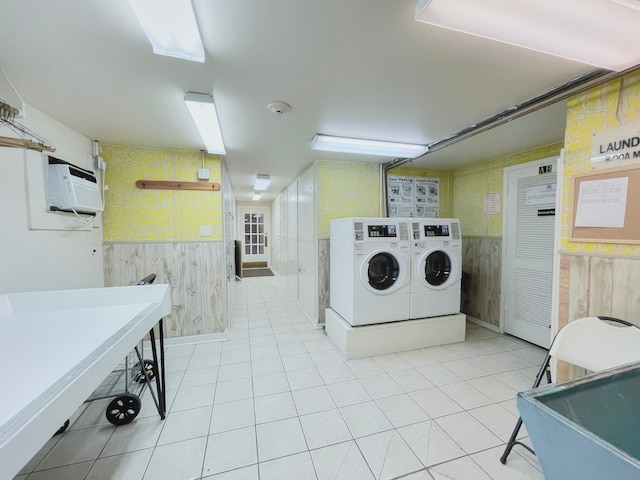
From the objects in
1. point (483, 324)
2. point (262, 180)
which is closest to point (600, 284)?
point (483, 324)

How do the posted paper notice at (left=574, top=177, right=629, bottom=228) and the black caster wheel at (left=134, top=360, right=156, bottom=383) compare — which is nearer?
the posted paper notice at (left=574, top=177, right=629, bottom=228)

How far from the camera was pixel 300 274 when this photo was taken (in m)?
4.66

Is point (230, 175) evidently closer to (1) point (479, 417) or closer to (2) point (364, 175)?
(2) point (364, 175)

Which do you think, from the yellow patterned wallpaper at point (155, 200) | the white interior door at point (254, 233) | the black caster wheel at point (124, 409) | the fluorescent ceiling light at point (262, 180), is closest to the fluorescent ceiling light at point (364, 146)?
the yellow patterned wallpaper at point (155, 200)

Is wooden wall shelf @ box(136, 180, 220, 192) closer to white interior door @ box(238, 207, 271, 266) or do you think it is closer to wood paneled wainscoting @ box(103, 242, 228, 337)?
wood paneled wainscoting @ box(103, 242, 228, 337)

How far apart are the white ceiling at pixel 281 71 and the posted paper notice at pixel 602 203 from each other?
72 centimetres

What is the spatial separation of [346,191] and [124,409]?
10.3ft

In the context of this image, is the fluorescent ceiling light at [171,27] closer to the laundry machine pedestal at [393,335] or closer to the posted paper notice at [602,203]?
the posted paper notice at [602,203]

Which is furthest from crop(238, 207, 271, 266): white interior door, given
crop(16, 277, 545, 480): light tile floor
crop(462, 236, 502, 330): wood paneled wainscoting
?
crop(462, 236, 502, 330): wood paneled wainscoting

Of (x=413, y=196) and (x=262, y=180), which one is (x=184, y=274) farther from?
(x=413, y=196)

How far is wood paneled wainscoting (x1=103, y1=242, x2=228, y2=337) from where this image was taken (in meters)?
2.95

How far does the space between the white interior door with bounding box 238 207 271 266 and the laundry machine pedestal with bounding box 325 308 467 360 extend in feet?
21.0

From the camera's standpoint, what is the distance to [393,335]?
286 cm

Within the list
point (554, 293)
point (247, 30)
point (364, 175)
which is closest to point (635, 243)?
point (554, 293)
